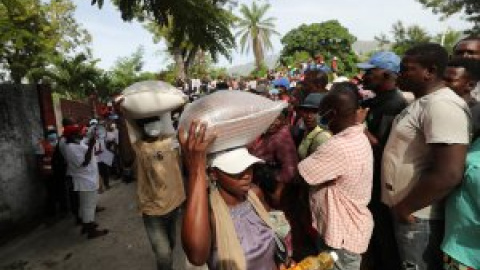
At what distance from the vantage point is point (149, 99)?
3.29 metres

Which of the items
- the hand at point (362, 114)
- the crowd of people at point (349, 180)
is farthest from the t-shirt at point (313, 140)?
the hand at point (362, 114)

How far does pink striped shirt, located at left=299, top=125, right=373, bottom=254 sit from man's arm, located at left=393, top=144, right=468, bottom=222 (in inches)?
13.5

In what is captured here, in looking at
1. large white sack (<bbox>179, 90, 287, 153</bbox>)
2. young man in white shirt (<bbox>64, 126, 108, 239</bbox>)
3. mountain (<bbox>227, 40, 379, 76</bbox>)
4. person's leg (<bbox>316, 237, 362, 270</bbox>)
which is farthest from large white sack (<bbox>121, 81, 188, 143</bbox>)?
mountain (<bbox>227, 40, 379, 76</bbox>)

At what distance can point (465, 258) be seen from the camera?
2174 mm

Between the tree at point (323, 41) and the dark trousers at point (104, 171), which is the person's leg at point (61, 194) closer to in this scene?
the dark trousers at point (104, 171)

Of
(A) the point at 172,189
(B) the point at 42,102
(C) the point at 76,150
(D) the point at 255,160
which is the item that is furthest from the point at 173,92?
(B) the point at 42,102

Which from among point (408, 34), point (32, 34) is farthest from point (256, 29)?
point (32, 34)

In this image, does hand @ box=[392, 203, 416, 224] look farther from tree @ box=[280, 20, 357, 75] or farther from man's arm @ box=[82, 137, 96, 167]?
tree @ box=[280, 20, 357, 75]

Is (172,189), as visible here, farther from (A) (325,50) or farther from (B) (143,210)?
(A) (325,50)

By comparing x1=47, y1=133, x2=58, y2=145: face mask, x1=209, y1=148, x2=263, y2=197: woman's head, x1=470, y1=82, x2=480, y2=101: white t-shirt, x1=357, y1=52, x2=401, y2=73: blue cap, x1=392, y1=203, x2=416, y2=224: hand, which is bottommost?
x1=392, y1=203, x2=416, y2=224: hand

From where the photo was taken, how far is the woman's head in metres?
1.79

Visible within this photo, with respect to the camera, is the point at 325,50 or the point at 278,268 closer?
the point at 278,268

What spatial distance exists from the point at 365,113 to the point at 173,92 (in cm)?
146

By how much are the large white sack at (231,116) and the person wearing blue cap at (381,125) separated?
4.53 ft
